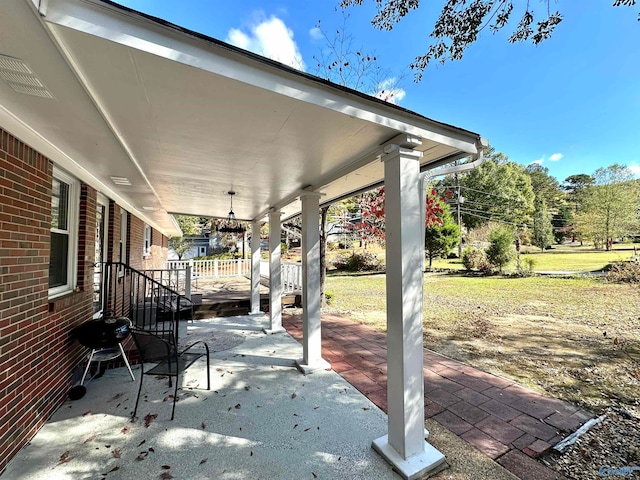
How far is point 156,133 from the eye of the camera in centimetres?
235

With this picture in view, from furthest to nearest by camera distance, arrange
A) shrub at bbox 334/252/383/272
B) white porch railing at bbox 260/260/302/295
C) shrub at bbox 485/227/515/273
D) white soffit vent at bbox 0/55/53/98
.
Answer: shrub at bbox 334/252/383/272
shrub at bbox 485/227/515/273
white porch railing at bbox 260/260/302/295
white soffit vent at bbox 0/55/53/98

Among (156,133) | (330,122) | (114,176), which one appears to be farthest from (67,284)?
(330,122)

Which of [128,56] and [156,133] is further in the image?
[156,133]

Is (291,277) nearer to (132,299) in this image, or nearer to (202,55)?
(132,299)

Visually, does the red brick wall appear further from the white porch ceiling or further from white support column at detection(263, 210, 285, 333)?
white support column at detection(263, 210, 285, 333)

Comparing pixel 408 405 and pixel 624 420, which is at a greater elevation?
pixel 408 405

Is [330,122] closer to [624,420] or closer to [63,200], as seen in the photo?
[63,200]

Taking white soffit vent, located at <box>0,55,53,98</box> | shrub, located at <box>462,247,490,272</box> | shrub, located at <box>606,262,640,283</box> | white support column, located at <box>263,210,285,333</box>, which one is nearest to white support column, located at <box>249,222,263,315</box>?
white support column, located at <box>263,210,285,333</box>

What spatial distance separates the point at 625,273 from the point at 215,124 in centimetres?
1638

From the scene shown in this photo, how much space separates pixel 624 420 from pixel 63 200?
21.5 feet

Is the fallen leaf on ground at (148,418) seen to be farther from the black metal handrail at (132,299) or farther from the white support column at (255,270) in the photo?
the white support column at (255,270)

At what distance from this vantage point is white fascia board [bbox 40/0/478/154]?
3.99 ft

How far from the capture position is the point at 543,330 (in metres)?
5.94

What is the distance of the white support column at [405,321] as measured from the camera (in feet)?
7.22
